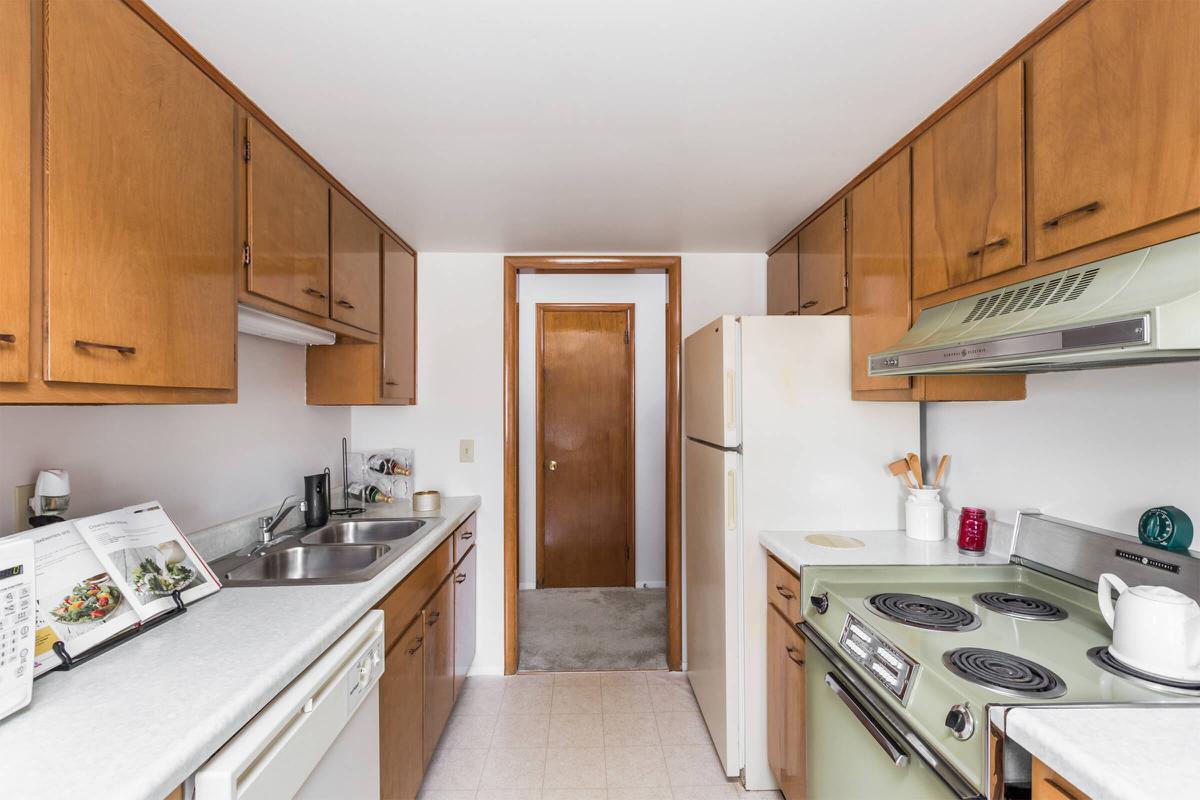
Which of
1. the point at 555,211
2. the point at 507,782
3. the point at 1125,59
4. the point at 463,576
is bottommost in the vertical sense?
the point at 507,782

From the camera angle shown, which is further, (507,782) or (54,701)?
(507,782)

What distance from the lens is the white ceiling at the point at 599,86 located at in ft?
3.67

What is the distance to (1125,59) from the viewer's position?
3.24 ft

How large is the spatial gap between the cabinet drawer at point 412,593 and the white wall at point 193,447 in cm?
68

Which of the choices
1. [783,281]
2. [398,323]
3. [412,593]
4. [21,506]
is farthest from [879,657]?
[398,323]

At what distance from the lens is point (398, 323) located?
2553mm

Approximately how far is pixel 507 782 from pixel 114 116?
7.47 feet

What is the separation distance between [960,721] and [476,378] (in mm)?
2373

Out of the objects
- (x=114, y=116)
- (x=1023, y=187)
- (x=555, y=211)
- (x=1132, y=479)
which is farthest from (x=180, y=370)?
(x=1132, y=479)

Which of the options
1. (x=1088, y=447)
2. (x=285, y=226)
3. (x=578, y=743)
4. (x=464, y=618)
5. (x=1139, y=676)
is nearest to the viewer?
(x=1139, y=676)

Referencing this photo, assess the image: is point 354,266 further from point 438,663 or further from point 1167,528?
point 1167,528

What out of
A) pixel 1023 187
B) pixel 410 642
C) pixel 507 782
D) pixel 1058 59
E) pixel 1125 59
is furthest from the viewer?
pixel 507 782

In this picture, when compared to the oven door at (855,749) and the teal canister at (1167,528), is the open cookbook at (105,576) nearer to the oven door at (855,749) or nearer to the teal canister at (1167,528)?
the oven door at (855,749)

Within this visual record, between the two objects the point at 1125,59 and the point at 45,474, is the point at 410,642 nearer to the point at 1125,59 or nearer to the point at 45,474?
the point at 45,474
